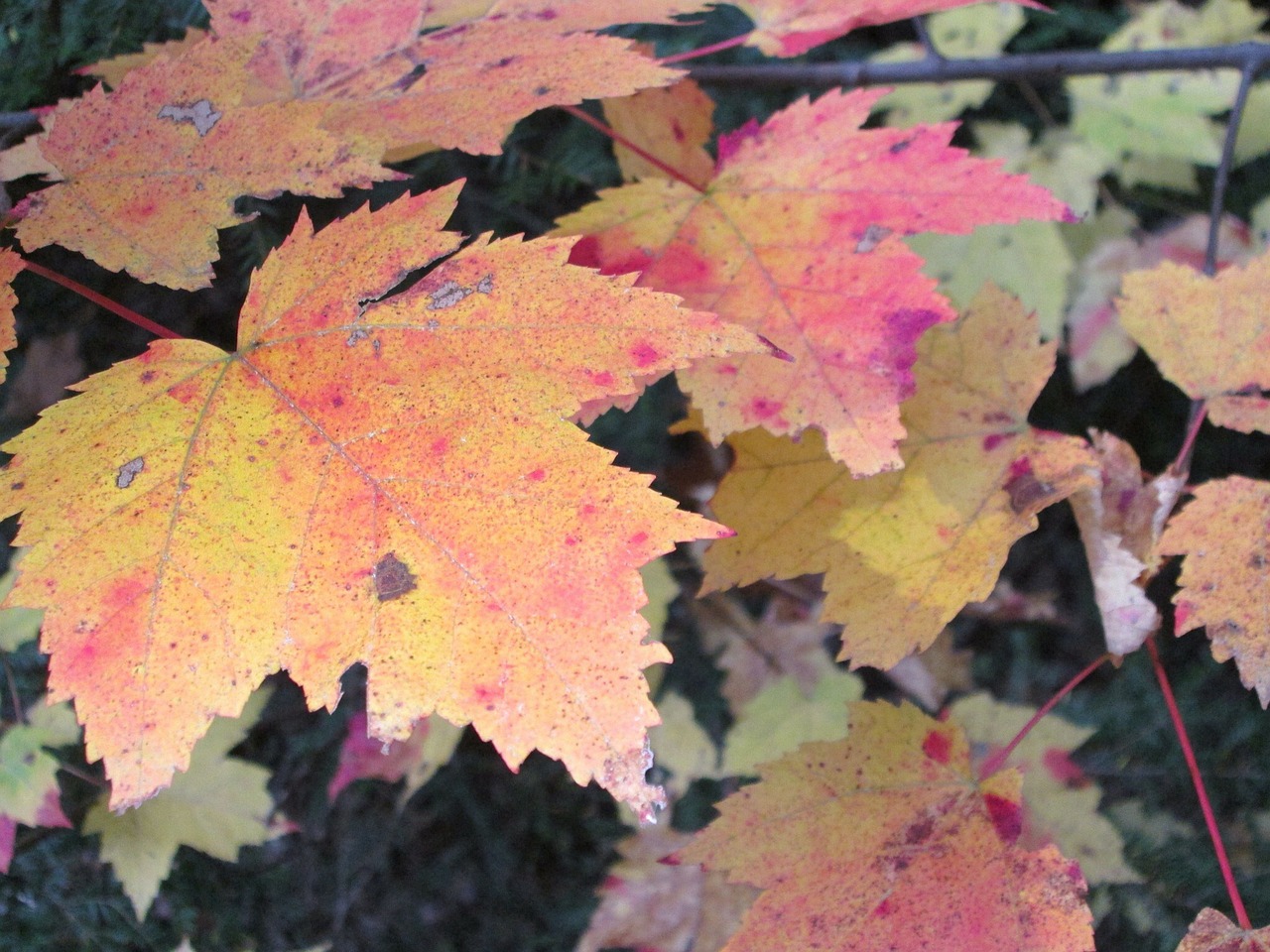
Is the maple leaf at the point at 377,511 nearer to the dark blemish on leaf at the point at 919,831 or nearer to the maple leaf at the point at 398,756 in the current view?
the dark blemish on leaf at the point at 919,831

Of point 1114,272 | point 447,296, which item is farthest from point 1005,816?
point 1114,272

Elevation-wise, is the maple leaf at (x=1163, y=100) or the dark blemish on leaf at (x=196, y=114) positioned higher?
the dark blemish on leaf at (x=196, y=114)

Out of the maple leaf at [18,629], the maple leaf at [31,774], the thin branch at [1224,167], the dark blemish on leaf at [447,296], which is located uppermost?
the dark blemish on leaf at [447,296]

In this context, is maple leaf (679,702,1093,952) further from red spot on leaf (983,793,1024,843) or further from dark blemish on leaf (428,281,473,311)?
dark blemish on leaf (428,281,473,311)

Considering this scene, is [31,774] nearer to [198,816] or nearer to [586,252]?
[198,816]

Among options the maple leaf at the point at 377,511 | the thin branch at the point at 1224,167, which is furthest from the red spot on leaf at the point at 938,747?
the thin branch at the point at 1224,167

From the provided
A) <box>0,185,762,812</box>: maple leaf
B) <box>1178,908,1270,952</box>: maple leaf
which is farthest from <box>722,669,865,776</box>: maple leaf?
<box>0,185,762,812</box>: maple leaf

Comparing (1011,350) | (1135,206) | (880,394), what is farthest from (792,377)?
(1135,206)
